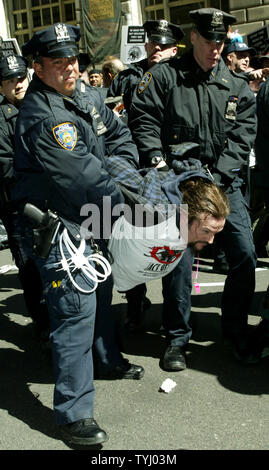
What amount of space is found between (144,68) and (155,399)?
3388 millimetres

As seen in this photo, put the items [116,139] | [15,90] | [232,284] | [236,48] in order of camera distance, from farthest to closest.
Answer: [236,48] → [15,90] → [232,284] → [116,139]

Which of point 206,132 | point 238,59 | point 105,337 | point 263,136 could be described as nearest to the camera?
point 105,337

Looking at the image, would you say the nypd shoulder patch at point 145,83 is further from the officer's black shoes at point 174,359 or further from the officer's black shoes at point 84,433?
the officer's black shoes at point 84,433

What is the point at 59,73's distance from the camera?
10.2 feet

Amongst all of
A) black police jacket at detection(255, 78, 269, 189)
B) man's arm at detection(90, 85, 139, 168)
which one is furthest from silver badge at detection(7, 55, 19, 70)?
black police jacket at detection(255, 78, 269, 189)

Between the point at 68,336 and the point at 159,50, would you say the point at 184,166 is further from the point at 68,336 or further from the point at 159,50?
the point at 159,50

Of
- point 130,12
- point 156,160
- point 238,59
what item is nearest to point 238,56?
point 238,59

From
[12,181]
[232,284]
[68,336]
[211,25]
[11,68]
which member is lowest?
[232,284]

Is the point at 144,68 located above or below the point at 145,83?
below

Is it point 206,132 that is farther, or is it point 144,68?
point 144,68

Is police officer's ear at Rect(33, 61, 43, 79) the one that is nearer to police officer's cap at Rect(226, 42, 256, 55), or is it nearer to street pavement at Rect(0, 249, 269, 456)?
street pavement at Rect(0, 249, 269, 456)

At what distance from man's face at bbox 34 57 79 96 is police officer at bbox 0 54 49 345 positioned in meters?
1.72

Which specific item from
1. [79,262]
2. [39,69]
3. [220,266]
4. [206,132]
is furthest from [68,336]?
[220,266]

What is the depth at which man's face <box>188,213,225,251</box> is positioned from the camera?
2.97 meters
